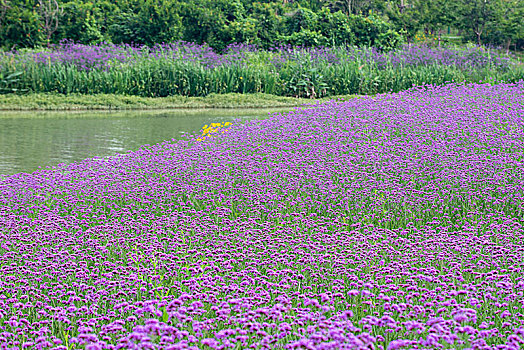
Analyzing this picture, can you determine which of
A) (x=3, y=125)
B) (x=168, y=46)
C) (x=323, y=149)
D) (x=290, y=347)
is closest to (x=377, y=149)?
(x=323, y=149)

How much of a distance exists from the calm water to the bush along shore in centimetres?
→ 280

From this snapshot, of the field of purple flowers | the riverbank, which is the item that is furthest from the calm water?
the field of purple flowers

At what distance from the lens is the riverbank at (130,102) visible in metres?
18.9

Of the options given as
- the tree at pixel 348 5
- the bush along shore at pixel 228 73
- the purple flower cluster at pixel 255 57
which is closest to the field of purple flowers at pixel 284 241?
the bush along shore at pixel 228 73

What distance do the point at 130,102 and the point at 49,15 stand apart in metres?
9.29

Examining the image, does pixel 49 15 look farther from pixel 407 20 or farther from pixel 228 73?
pixel 407 20

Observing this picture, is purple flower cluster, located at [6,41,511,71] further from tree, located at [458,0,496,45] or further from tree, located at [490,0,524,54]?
tree, located at [458,0,496,45]

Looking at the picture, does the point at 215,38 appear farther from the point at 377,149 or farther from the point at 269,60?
the point at 377,149

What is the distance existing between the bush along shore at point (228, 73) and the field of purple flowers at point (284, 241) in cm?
1040

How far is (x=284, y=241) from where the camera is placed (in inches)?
216

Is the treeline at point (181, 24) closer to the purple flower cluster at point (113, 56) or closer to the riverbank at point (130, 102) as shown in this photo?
the purple flower cluster at point (113, 56)

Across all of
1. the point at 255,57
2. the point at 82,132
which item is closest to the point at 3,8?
the point at 255,57

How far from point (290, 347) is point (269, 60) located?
69.0 ft

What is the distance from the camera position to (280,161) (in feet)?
28.0
